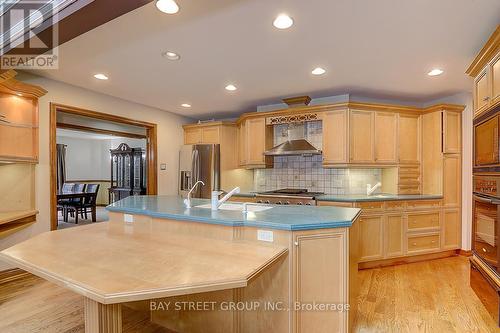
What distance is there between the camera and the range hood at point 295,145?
13.2 ft

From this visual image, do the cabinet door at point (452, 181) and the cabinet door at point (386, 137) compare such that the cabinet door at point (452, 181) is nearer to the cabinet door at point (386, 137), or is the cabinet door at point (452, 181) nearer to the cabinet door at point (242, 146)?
the cabinet door at point (386, 137)

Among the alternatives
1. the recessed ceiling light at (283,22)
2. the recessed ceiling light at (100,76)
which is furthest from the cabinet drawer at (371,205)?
the recessed ceiling light at (100,76)

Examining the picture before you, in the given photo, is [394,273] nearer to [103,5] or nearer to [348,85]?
[348,85]

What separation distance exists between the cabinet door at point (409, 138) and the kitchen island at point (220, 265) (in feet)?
7.92

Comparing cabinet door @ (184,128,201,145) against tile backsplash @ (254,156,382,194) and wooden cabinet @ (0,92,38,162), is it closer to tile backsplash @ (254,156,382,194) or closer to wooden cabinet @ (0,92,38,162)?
tile backsplash @ (254,156,382,194)

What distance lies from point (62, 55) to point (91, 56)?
0.27 m

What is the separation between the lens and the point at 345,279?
1867mm

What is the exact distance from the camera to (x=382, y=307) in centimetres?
248

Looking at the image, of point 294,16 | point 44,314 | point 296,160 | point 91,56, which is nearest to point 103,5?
point 294,16

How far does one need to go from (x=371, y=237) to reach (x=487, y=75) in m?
2.13

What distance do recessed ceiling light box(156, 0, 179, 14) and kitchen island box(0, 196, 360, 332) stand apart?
149 cm

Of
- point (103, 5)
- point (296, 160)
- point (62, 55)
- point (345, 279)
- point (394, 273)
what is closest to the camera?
point (103, 5)

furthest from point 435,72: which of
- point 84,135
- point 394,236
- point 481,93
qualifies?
point 84,135

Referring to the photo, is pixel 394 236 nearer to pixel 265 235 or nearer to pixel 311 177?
pixel 311 177
